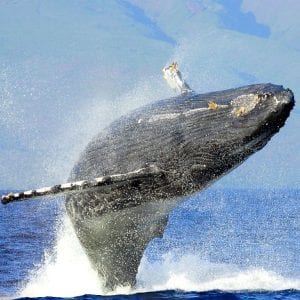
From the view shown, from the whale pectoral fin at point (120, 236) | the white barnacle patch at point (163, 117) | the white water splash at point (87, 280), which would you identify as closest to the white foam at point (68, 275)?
the white water splash at point (87, 280)

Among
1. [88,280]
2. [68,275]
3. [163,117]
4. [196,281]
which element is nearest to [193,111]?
[163,117]

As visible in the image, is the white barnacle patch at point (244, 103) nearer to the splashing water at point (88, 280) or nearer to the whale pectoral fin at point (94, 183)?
the whale pectoral fin at point (94, 183)

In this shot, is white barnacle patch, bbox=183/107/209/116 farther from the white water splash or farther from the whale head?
the white water splash

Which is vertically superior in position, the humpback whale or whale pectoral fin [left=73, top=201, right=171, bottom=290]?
the humpback whale

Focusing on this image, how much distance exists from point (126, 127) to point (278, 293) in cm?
557

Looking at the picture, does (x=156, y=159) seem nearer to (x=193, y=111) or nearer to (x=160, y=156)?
(x=160, y=156)

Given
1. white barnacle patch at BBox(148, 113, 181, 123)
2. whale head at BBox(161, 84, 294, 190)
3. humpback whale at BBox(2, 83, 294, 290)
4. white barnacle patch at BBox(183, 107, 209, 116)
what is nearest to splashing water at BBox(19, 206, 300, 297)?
humpback whale at BBox(2, 83, 294, 290)

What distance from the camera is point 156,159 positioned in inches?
493

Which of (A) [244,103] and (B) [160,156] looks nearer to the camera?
(A) [244,103]

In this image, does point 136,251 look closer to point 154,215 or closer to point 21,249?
point 154,215

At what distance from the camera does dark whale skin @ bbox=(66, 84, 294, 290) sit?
461 inches

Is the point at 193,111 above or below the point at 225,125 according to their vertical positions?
above

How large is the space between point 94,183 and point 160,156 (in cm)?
126

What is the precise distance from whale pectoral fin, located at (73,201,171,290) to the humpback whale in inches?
0.8
